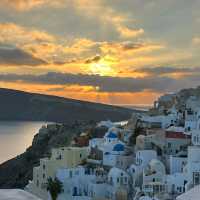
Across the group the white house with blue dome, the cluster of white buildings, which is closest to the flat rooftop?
the cluster of white buildings

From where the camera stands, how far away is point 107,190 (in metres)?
26.9

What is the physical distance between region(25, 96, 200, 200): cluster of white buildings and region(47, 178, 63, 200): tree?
0.36 m

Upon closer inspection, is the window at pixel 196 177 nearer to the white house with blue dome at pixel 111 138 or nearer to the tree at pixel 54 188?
the tree at pixel 54 188

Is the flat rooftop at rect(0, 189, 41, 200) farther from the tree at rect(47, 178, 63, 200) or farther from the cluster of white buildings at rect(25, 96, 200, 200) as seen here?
the tree at rect(47, 178, 63, 200)

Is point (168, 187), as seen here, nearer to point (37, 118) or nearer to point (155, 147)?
point (155, 147)

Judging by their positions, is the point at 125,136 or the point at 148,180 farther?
the point at 125,136

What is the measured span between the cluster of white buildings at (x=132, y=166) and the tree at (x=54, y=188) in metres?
0.36

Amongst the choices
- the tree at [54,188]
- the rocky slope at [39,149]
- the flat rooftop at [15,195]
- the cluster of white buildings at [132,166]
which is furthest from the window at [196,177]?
the rocky slope at [39,149]

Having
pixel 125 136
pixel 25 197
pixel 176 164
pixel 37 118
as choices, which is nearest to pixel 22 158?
pixel 125 136

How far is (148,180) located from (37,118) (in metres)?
154

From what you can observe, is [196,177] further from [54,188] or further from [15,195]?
[15,195]

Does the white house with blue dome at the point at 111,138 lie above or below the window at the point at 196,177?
above

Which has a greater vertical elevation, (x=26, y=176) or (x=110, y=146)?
(x=110, y=146)

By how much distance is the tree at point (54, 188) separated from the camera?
26.5 meters
